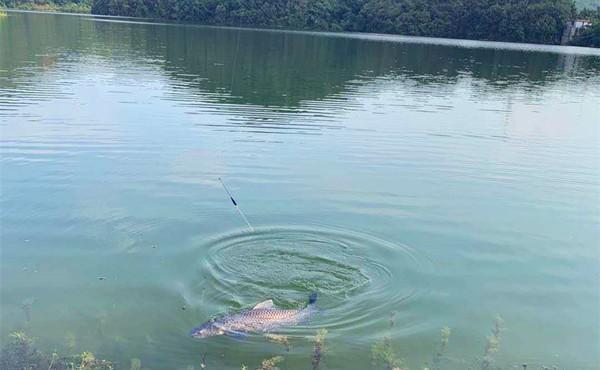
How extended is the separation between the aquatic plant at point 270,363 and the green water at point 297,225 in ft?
0.55

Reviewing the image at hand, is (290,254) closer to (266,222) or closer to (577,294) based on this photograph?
(266,222)

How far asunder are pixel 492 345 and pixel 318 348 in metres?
2.96

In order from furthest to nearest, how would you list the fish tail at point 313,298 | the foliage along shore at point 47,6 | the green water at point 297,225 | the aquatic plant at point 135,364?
the foliage along shore at point 47,6
the fish tail at point 313,298
the green water at point 297,225
the aquatic plant at point 135,364

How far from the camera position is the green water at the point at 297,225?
864 centimetres

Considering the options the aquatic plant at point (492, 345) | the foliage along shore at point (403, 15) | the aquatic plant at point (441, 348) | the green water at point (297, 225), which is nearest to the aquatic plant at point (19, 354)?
the green water at point (297, 225)

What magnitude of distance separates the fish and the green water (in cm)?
16

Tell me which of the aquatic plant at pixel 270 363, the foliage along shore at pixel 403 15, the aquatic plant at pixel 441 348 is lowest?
the aquatic plant at pixel 441 348

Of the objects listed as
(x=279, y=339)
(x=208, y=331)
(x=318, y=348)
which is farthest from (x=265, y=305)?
(x=318, y=348)

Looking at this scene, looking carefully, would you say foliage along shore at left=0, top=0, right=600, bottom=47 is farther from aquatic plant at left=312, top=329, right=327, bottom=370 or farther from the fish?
aquatic plant at left=312, top=329, right=327, bottom=370

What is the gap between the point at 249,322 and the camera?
322 inches

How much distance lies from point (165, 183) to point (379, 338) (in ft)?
29.8

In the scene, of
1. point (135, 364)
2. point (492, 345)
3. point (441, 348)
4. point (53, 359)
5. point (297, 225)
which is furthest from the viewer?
point (297, 225)

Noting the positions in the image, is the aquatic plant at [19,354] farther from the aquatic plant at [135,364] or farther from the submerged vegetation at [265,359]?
the aquatic plant at [135,364]

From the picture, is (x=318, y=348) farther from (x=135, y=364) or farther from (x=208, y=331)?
(x=135, y=364)
